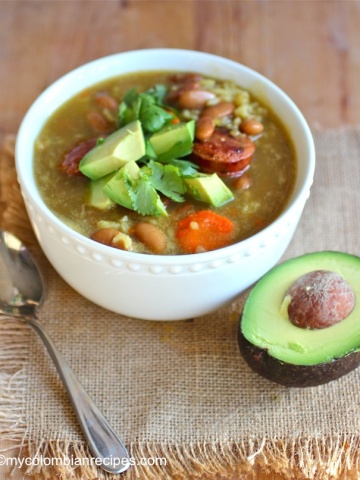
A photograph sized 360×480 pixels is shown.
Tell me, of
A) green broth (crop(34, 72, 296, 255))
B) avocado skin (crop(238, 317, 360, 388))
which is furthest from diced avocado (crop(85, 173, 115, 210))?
avocado skin (crop(238, 317, 360, 388))

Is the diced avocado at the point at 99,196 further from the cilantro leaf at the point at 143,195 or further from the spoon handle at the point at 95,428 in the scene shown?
the spoon handle at the point at 95,428

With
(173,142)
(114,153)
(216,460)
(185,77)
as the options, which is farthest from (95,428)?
(185,77)

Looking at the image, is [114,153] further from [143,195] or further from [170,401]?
[170,401]

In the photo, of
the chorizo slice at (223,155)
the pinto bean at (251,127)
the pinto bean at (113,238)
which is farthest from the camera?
the pinto bean at (251,127)

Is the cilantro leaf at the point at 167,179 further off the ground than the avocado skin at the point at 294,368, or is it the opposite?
the cilantro leaf at the point at 167,179

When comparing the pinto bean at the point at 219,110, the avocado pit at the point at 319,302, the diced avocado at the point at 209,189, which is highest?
the pinto bean at the point at 219,110

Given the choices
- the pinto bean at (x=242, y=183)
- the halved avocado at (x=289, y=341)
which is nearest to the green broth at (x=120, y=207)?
the pinto bean at (x=242, y=183)
